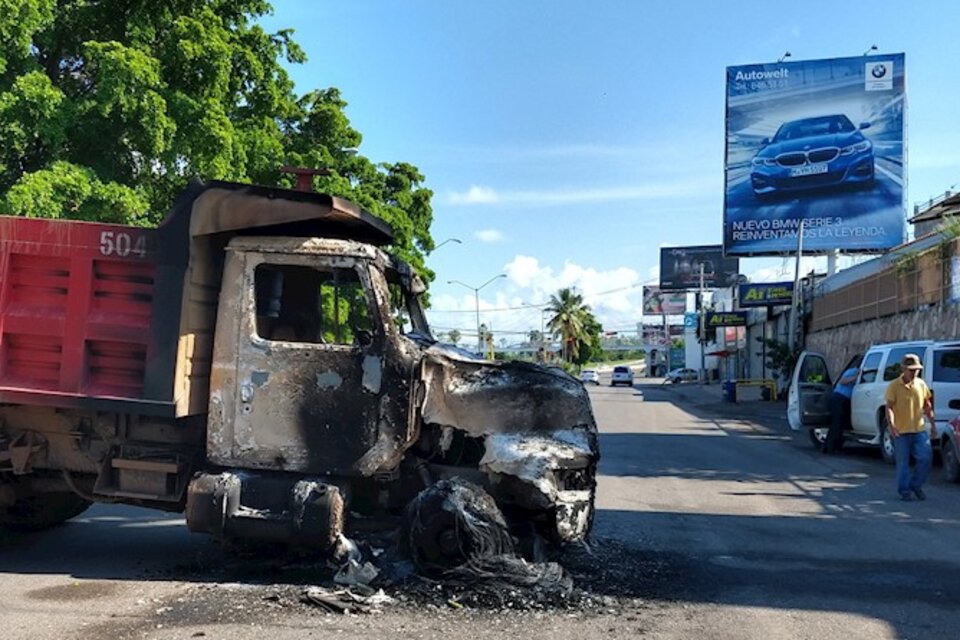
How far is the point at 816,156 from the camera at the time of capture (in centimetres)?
3447

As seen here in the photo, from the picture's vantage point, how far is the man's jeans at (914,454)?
10133mm

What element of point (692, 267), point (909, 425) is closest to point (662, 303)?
point (692, 267)

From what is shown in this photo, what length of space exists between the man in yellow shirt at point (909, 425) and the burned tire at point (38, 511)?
8915 mm

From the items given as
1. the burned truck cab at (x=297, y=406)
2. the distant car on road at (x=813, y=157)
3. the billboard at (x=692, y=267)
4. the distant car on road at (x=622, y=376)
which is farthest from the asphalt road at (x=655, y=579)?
the billboard at (x=692, y=267)

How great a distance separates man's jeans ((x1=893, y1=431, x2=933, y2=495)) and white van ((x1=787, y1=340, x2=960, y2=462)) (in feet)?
7.29

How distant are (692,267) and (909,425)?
7326 cm

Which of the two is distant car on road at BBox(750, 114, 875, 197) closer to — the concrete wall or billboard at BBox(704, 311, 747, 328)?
the concrete wall

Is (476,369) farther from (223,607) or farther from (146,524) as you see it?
(146,524)

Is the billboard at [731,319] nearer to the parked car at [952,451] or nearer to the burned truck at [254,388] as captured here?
the parked car at [952,451]

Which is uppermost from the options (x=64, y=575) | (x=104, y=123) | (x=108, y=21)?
(x=108, y=21)

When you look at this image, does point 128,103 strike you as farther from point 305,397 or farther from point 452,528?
point 452,528

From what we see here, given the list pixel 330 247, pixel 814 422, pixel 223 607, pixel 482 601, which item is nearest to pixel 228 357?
pixel 330 247

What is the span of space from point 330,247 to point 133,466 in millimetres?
2234

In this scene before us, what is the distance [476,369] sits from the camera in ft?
21.0
